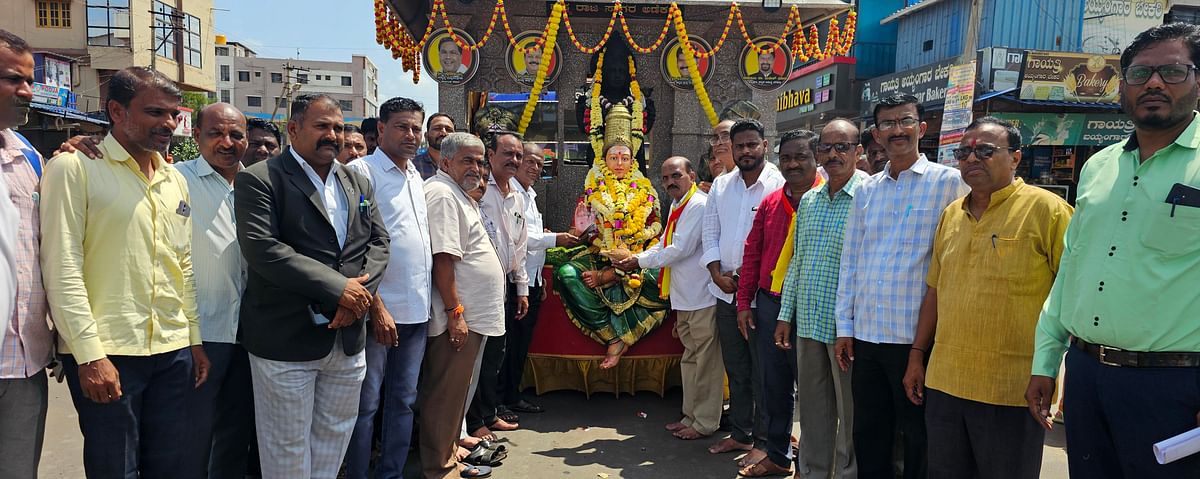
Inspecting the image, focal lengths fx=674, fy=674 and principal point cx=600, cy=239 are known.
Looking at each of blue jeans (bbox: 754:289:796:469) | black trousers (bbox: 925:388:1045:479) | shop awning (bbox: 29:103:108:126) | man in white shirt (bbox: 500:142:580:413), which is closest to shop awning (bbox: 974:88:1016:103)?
man in white shirt (bbox: 500:142:580:413)

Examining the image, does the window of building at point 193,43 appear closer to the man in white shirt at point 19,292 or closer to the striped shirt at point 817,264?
the man in white shirt at point 19,292

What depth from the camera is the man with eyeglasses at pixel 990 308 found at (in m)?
2.55

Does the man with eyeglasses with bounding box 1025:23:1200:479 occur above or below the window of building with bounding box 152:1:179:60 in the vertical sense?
below

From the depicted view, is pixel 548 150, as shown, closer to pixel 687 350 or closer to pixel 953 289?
pixel 687 350

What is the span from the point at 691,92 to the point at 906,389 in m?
4.70

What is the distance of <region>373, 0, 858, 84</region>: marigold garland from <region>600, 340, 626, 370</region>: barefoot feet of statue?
2.80 meters

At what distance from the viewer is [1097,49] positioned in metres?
15.9

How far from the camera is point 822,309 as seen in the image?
11.1ft

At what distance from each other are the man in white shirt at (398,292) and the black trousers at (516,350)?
162 cm

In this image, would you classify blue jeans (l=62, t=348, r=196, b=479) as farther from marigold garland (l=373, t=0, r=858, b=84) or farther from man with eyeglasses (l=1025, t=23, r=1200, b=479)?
marigold garland (l=373, t=0, r=858, b=84)

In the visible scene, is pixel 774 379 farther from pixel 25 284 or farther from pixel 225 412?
pixel 25 284

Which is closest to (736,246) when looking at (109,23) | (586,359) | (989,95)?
(586,359)

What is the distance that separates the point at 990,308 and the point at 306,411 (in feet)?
9.10

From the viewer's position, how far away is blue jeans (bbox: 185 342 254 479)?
9.21 ft
